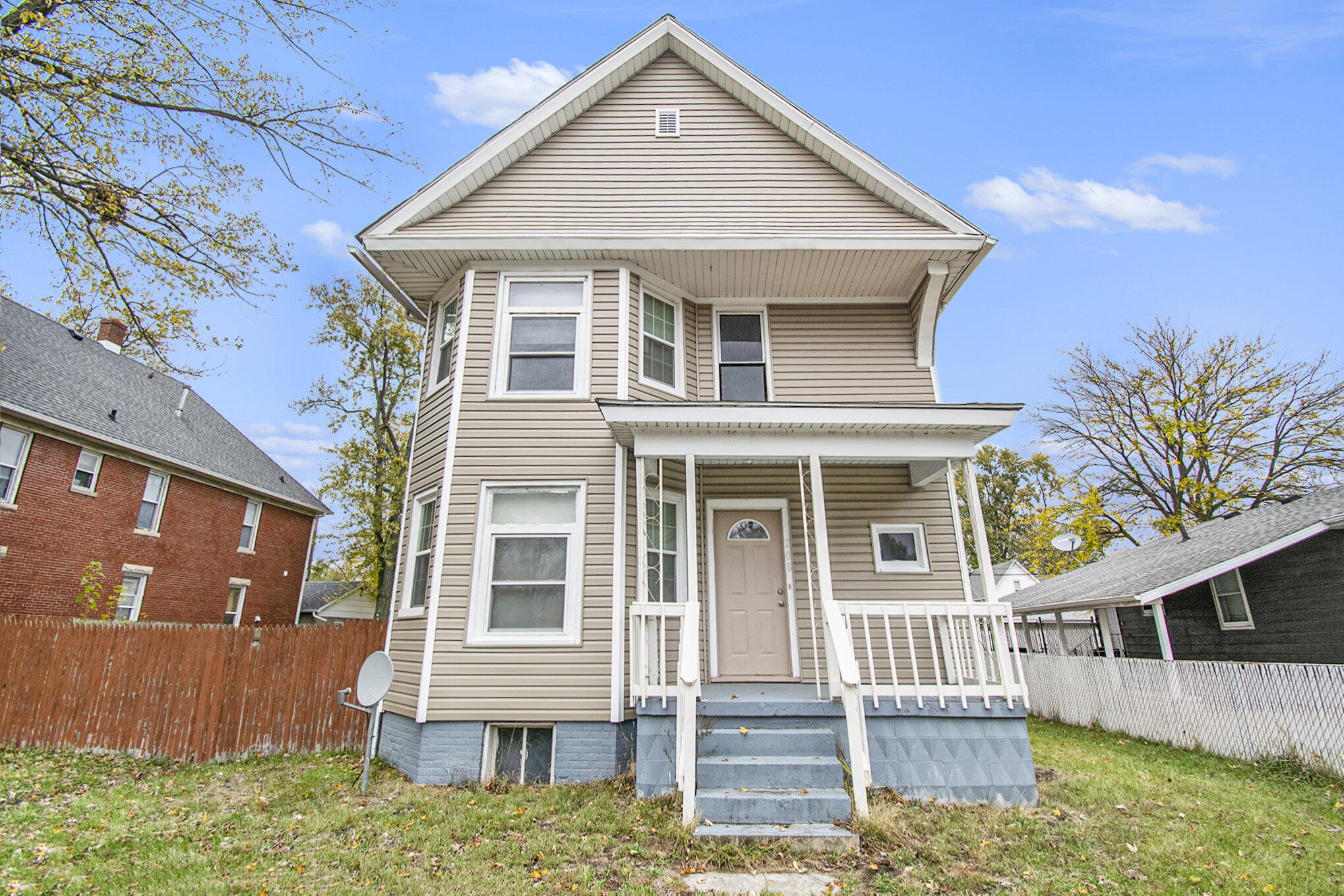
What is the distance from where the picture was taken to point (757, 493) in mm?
7867

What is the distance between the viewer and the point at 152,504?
49.6 ft

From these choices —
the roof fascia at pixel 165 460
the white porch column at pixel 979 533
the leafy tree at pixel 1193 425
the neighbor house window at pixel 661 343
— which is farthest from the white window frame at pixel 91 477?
the leafy tree at pixel 1193 425

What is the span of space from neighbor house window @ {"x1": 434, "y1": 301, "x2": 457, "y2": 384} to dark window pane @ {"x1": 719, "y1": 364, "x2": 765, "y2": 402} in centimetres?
364

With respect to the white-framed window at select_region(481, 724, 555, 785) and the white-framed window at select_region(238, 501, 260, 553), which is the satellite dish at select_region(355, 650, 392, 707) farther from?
the white-framed window at select_region(238, 501, 260, 553)

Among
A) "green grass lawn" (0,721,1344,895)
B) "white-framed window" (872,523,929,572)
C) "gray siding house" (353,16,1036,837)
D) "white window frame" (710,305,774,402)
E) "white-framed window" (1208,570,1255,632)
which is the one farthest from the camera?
"white-framed window" (1208,570,1255,632)

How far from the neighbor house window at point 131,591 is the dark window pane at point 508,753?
1295 cm

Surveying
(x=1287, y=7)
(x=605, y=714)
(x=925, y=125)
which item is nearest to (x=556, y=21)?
(x=605, y=714)

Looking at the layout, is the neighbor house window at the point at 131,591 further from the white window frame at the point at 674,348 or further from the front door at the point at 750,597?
the front door at the point at 750,597

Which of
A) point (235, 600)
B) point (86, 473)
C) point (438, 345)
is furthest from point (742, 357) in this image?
point (235, 600)

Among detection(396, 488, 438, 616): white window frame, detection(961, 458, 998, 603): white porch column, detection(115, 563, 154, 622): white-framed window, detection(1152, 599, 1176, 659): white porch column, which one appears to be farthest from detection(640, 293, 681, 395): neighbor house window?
detection(115, 563, 154, 622): white-framed window

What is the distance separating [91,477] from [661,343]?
13.9m

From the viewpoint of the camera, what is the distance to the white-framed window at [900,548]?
7789 millimetres

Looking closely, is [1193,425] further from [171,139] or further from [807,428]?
[171,139]

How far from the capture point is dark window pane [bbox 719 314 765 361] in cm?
866
